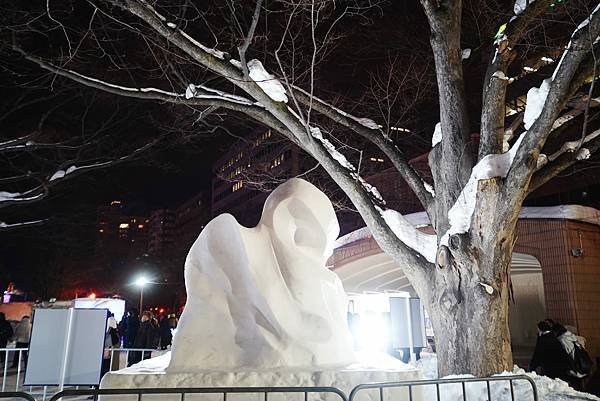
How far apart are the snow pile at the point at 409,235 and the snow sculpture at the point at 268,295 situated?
2.29 m

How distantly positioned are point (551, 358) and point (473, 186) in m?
3.86

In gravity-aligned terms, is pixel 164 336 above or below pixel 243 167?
below

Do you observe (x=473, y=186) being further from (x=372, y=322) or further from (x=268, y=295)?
(x=372, y=322)

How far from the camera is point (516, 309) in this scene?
71.8 feet

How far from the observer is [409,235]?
8.86 meters

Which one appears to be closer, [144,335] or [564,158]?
[564,158]

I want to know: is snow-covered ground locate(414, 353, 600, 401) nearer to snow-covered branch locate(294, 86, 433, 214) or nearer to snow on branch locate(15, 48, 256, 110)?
snow-covered branch locate(294, 86, 433, 214)

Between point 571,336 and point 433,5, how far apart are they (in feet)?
22.4

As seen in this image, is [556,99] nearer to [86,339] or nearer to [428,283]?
[428,283]

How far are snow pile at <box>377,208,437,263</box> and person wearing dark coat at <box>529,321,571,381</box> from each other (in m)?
2.93

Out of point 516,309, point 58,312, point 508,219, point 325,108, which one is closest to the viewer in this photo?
point 58,312

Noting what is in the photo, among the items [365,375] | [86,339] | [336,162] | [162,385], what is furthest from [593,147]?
[86,339]

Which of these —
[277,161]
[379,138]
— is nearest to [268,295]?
[379,138]

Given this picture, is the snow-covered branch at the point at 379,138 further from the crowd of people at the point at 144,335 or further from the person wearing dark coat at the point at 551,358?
the crowd of people at the point at 144,335
